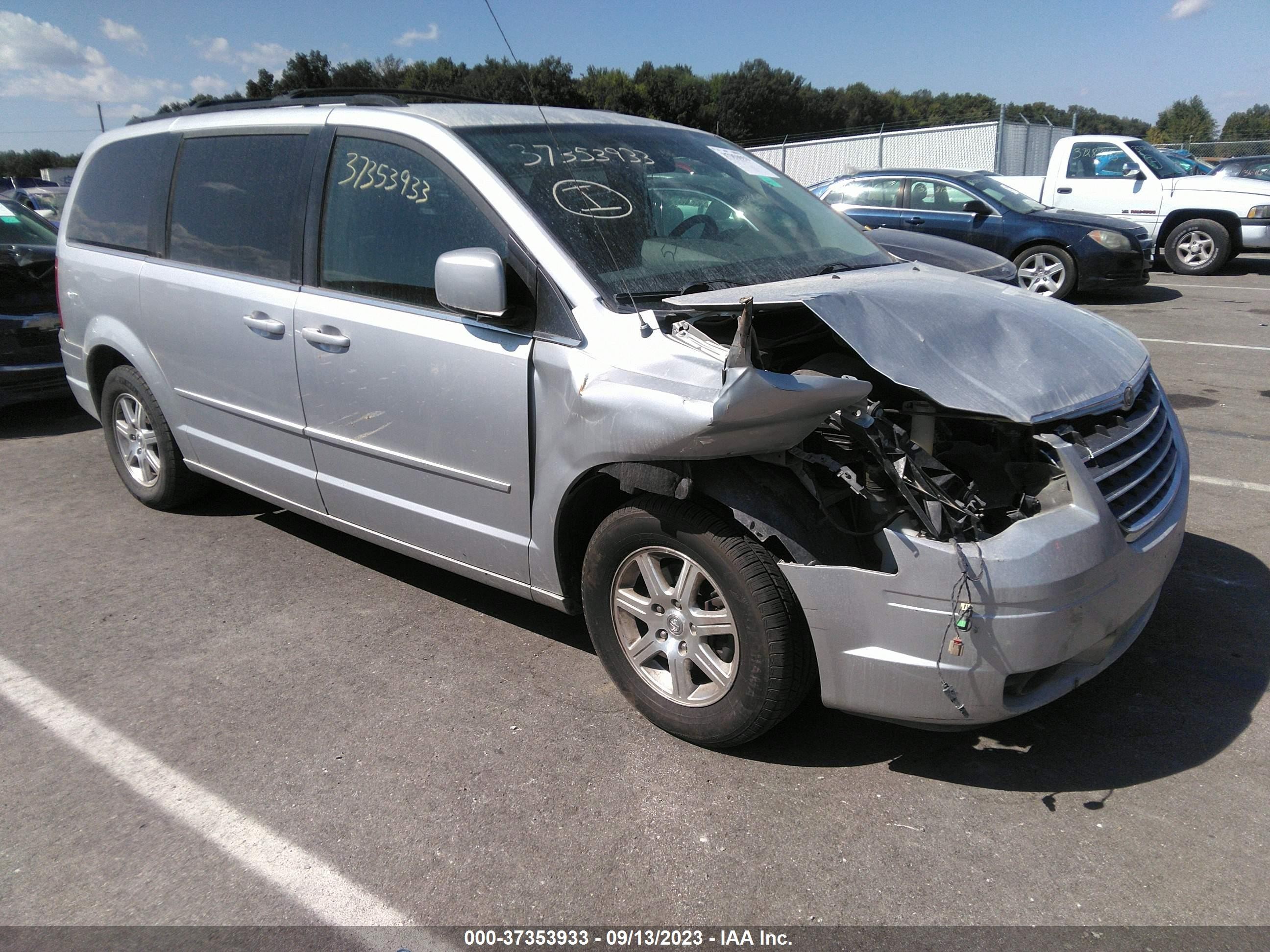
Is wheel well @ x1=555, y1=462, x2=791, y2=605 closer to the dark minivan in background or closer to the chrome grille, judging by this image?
the chrome grille

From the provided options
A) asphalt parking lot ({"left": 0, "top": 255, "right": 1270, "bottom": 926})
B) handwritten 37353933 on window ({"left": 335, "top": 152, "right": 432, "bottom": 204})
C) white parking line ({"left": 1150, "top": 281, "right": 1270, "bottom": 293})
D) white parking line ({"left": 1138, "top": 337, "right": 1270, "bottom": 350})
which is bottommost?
asphalt parking lot ({"left": 0, "top": 255, "right": 1270, "bottom": 926})

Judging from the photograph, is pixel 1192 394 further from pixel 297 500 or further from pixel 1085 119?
pixel 1085 119

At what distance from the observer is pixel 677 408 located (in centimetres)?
261

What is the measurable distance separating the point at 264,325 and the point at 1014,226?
9.91 metres

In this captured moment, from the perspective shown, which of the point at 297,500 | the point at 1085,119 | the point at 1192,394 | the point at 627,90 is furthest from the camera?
the point at 627,90

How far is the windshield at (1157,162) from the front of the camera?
44.7 feet

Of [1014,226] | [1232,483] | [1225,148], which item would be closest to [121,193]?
[1232,483]

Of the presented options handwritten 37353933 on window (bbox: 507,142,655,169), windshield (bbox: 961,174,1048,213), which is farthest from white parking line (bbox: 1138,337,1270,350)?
handwritten 37353933 on window (bbox: 507,142,655,169)

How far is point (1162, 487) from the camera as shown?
2.98 m

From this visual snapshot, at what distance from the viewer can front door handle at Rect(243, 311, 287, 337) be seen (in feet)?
12.5

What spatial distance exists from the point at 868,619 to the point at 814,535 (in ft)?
0.87

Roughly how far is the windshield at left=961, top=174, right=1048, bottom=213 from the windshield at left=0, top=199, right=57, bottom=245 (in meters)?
9.91

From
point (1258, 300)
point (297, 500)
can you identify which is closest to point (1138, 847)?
point (297, 500)

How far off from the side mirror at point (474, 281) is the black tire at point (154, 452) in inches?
97.7
